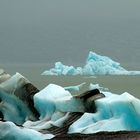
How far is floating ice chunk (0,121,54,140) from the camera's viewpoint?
20.4 ft

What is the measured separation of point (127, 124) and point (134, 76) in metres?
40.0

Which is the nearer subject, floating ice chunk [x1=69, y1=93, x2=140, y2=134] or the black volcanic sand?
the black volcanic sand

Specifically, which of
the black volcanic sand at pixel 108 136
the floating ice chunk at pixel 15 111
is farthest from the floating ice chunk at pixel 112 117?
the floating ice chunk at pixel 15 111

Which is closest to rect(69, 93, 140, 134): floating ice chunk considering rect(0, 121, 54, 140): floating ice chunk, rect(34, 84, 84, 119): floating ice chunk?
rect(34, 84, 84, 119): floating ice chunk

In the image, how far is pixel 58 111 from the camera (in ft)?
25.1

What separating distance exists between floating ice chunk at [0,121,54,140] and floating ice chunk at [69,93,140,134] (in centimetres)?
66

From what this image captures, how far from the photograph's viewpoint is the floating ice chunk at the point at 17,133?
6207 mm

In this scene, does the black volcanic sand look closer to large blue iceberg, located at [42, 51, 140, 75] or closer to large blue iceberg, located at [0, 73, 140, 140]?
large blue iceberg, located at [0, 73, 140, 140]

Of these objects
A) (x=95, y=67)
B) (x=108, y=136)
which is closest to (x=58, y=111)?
(x=108, y=136)

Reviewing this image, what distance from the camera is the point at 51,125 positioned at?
7.26m

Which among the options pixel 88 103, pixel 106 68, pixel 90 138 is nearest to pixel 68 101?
pixel 88 103

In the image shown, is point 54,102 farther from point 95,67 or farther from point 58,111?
point 95,67

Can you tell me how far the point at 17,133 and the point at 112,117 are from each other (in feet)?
4.56

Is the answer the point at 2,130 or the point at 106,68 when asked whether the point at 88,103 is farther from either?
A: the point at 106,68
